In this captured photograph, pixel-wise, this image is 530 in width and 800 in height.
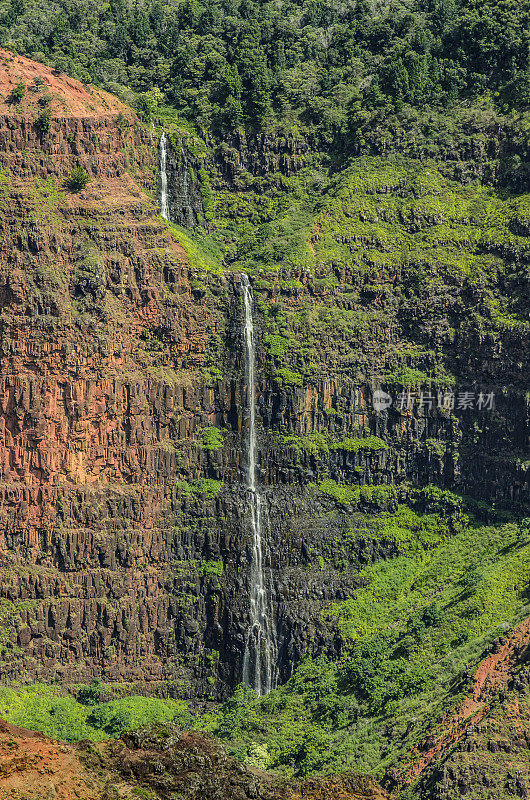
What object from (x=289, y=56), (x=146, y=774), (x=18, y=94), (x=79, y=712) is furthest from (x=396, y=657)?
(x=289, y=56)

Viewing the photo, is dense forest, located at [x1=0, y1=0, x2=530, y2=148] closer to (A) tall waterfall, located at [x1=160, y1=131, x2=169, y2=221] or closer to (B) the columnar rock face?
(A) tall waterfall, located at [x1=160, y1=131, x2=169, y2=221]

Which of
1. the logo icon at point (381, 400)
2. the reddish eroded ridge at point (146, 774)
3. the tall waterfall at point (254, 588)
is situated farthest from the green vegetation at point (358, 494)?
the reddish eroded ridge at point (146, 774)

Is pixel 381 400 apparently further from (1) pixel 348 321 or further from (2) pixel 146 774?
(2) pixel 146 774

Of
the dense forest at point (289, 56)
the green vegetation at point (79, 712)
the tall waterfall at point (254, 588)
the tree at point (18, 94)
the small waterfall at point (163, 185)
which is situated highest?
the dense forest at point (289, 56)

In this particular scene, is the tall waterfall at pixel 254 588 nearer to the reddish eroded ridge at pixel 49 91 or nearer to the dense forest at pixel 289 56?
the reddish eroded ridge at pixel 49 91

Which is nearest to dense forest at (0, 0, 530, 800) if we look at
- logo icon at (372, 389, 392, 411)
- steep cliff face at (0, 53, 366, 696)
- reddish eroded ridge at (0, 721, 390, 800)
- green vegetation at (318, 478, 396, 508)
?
green vegetation at (318, 478, 396, 508)

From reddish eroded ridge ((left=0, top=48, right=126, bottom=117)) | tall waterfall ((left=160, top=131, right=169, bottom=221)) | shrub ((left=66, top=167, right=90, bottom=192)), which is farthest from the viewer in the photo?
tall waterfall ((left=160, top=131, right=169, bottom=221))
